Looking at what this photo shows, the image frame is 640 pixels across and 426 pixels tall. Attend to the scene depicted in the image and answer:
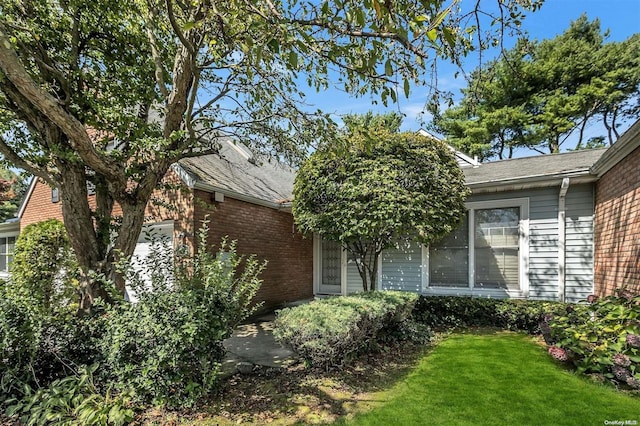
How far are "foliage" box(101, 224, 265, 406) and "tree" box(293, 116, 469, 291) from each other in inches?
141

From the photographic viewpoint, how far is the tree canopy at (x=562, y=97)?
17891 mm

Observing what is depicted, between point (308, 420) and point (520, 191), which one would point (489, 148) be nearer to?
point (520, 191)

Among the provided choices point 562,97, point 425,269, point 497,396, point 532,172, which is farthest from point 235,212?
point 562,97

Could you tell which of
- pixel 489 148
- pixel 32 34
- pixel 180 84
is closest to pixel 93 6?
pixel 32 34

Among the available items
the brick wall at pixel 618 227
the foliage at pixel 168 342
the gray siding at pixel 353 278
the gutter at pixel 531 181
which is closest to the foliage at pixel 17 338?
the foliage at pixel 168 342

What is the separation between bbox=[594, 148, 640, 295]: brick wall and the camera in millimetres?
5023

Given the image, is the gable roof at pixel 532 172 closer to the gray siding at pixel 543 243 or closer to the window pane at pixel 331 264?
the gray siding at pixel 543 243

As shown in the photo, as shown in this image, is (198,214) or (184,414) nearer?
(184,414)

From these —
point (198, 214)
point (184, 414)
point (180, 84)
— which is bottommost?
point (184, 414)

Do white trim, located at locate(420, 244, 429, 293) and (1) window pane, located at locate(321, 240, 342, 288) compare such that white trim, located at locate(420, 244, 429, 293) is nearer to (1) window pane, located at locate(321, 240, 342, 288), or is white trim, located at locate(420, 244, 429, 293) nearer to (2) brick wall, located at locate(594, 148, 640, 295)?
(1) window pane, located at locate(321, 240, 342, 288)

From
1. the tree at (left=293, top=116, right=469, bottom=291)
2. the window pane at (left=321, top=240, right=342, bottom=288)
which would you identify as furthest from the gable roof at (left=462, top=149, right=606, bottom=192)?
the window pane at (left=321, top=240, right=342, bottom=288)

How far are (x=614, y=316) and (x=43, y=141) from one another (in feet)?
28.7

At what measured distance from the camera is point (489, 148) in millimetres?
21422

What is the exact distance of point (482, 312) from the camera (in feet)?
24.1
